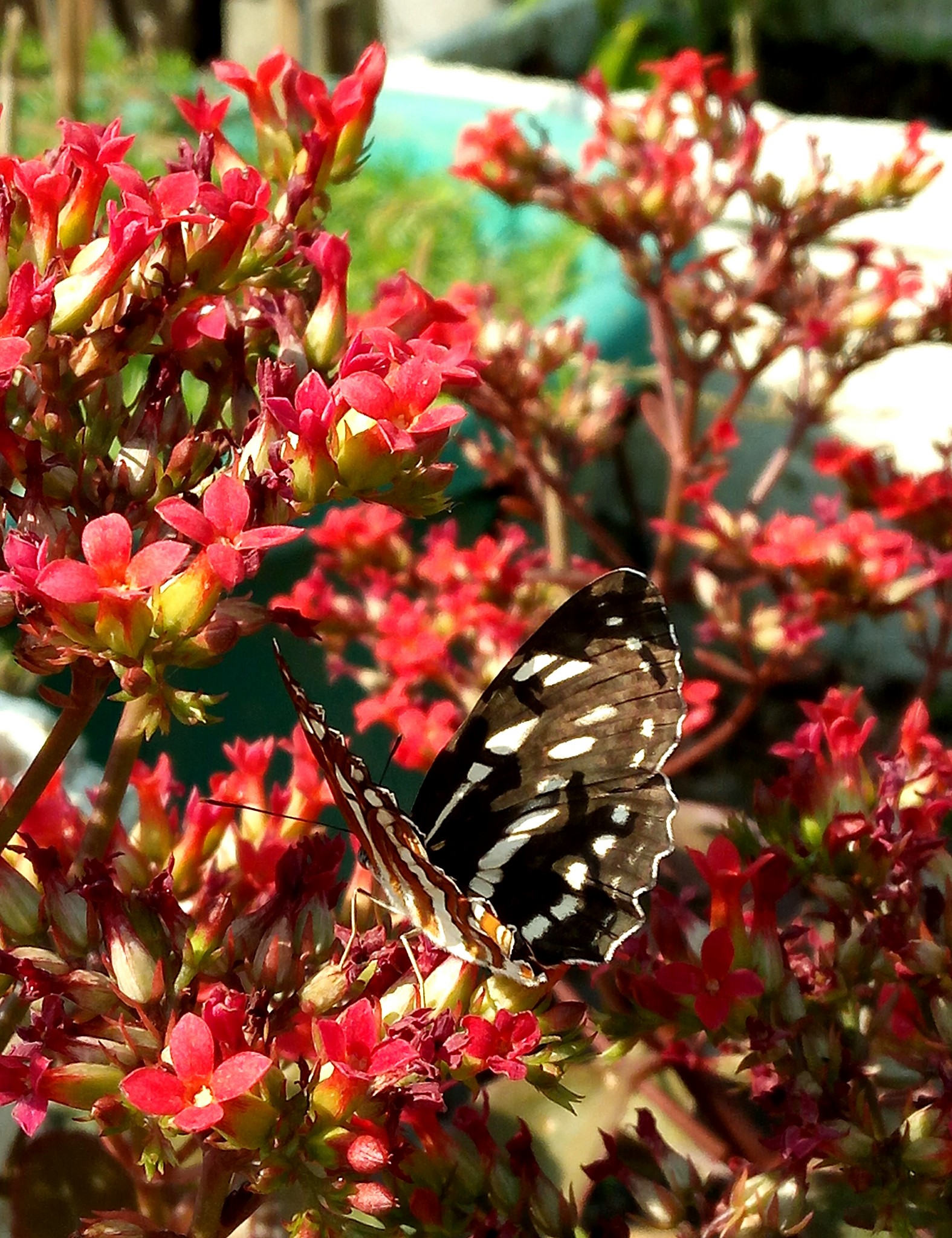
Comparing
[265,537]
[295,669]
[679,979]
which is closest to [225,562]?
[265,537]

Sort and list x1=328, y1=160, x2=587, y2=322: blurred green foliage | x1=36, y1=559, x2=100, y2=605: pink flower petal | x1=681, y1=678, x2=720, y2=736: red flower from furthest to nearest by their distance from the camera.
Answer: x1=328, y1=160, x2=587, y2=322: blurred green foliage
x1=681, y1=678, x2=720, y2=736: red flower
x1=36, y1=559, x2=100, y2=605: pink flower petal

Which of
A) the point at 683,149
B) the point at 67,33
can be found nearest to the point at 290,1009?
the point at 683,149

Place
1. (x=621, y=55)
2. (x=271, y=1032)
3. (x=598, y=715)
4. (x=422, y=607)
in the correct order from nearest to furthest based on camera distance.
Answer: (x=271, y=1032) < (x=598, y=715) < (x=422, y=607) < (x=621, y=55)

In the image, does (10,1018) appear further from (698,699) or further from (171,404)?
(698,699)

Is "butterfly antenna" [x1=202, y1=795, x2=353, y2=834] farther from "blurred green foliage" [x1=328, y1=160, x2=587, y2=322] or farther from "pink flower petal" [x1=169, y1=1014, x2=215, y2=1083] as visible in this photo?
"blurred green foliage" [x1=328, y1=160, x2=587, y2=322]

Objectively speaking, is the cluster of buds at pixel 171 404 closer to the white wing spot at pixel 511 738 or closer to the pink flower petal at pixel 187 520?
the pink flower petal at pixel 187 520

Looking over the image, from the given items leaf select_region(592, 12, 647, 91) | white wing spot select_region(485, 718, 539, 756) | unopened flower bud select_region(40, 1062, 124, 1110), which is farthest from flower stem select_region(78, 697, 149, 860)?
leaf select_region(592, 12, 647, 91)
